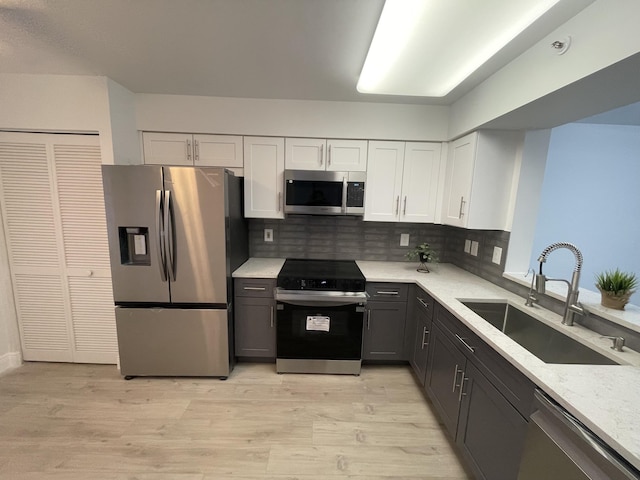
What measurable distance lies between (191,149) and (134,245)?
1015 millimetres

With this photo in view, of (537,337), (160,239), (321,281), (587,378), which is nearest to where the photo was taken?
(587,378)

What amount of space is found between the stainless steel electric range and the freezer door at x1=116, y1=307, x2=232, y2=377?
1.69 ft

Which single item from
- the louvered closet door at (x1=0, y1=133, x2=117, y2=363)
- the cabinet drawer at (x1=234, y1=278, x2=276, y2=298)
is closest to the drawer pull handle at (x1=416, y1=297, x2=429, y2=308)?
the cabinet drawer at (x1=234, y1=278, x2=276, y2=298)

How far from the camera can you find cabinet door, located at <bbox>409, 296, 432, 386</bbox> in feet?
6.80

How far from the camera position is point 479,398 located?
1.38m

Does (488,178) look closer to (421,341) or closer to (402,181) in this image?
(402,181)

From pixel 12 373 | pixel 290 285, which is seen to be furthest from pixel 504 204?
pixel 12 373

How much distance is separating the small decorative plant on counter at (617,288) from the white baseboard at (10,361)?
4509 millimetres

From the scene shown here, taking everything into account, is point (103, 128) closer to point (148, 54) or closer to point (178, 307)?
point (148, 54)

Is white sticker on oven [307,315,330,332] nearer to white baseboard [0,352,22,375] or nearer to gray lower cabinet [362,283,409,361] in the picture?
gray lower cabinet [362,283,409,361]

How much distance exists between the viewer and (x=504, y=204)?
2062mm

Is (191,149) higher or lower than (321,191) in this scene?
higher

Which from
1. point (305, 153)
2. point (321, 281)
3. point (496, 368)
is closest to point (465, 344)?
point (496, 368)

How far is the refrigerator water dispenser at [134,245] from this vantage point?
6.70 feet
